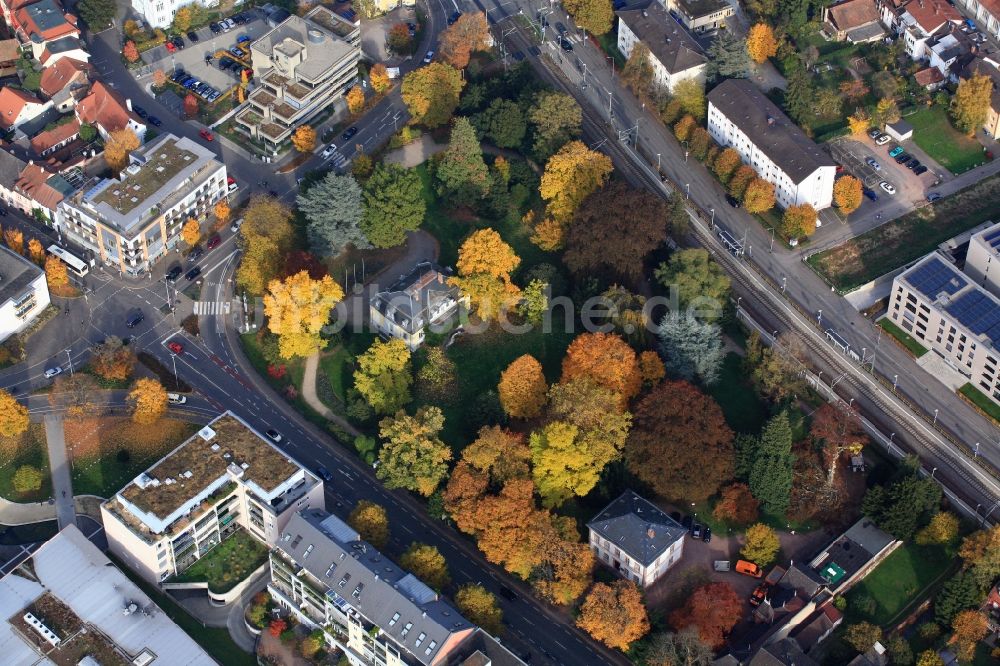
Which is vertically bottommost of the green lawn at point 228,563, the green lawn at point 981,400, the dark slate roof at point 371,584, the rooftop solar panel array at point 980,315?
the green lawn at point 228,563

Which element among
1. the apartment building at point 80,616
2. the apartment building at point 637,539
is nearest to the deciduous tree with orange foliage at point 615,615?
the apartment building at point 637,539

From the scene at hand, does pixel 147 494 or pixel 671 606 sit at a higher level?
pixel 147 494

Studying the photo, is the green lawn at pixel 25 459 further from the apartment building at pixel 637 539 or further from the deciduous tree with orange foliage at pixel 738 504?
the deciduous tree with orange foliage at pixel 738 504

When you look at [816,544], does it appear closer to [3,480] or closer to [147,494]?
[147,494]

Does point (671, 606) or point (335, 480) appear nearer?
point (671, 606)

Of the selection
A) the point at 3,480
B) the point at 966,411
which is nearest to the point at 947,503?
the point at 966,411

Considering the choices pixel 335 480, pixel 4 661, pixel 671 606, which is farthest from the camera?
pixel 335 480

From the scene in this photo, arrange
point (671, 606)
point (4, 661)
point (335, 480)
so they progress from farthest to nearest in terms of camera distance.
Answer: point (335, 480)
point (671, 606)
point (4, 661)
